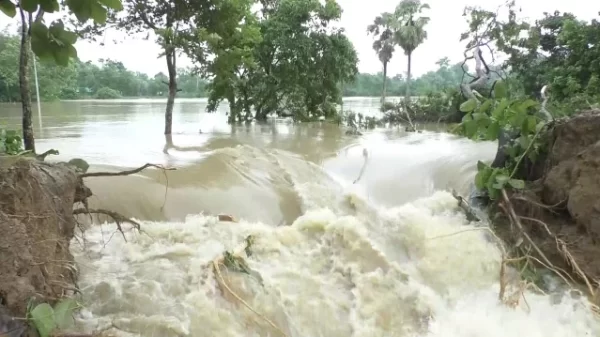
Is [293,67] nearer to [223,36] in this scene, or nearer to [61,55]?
[223,36]

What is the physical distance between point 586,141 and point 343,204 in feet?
8.62

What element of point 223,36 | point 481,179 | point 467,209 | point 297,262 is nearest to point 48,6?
point 297,262

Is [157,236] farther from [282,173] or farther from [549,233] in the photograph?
[549,233]

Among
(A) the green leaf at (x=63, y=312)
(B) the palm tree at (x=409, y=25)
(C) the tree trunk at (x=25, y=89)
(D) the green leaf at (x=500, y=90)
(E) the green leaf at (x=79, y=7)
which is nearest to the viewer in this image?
Answer: (E) the green leaf at (x=79, y=7)

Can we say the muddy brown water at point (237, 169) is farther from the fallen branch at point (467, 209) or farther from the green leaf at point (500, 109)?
the green leaf at point (500, 109)

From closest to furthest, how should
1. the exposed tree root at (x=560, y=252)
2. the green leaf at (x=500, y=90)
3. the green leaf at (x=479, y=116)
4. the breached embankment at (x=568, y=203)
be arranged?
the exposed tree root at (x=560, y=252)
the breached embankment at (x=568, y=203)
the green leaf at (x=500, y=90)
the green leaf at (x=479, y=116)

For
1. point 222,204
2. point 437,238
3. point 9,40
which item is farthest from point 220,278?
point 9,40

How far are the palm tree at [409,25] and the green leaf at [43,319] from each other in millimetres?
31368

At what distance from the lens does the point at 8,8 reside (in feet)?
4.78

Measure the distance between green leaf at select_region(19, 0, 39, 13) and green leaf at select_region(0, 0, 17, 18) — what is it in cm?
17

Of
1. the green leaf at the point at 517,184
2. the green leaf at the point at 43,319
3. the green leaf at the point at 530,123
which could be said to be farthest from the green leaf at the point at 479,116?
the green leaf at the point at 43,319

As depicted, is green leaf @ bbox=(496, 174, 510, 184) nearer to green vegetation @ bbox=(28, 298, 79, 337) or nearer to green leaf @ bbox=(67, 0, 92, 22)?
green vegetation @ bbox=(28, 298, 79, 337)

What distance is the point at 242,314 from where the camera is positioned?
339 cm

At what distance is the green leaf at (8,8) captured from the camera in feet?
4.73
